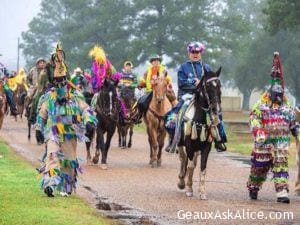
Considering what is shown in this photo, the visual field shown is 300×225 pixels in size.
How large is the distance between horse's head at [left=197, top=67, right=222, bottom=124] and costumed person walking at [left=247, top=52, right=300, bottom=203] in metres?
0.77

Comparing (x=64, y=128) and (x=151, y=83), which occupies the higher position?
(x=151, y=83)

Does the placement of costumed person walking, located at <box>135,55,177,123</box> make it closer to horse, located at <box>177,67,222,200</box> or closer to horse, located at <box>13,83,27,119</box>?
horse, located at <box>177,67,222,200</box>

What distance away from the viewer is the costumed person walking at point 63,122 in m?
13.2

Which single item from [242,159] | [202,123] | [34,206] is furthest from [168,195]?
[242,159]

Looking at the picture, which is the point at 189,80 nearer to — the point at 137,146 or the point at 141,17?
the point at 137,146

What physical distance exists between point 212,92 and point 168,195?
209 cm

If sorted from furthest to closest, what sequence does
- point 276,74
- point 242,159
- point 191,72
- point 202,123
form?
1. point 242,159
2. point 191,72
3. point 276,74
4. point 202,123

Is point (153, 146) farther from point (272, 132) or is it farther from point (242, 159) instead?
point (272, 132)

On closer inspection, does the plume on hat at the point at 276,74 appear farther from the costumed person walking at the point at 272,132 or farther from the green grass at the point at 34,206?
the green grass at the point at 34,206

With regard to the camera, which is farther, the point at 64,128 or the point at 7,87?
the point at 7,87

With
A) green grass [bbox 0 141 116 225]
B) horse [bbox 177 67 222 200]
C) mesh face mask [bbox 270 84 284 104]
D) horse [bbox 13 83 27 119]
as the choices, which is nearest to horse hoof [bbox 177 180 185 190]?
horse [bbox 177 67 222 200]

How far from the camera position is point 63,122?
13.3m

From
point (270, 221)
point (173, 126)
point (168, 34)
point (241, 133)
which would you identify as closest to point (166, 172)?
point (173, 126)

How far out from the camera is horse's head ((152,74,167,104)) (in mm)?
19297
